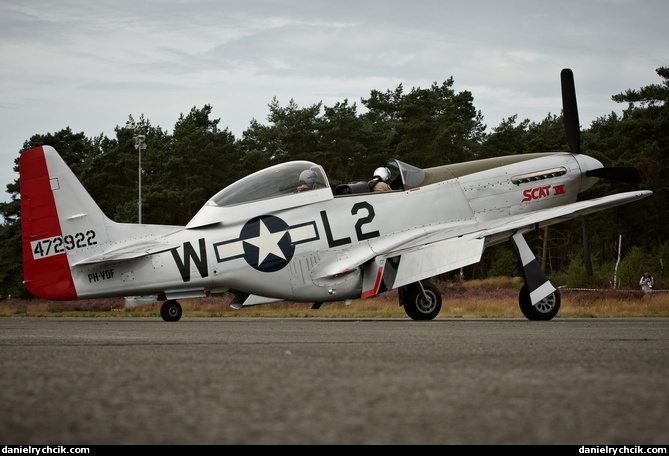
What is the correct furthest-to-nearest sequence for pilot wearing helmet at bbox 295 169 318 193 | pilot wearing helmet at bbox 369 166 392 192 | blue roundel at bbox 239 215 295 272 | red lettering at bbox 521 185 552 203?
red lettering at bbox 521 185 552 203, pilot wearing helmet at bbox 369 166 392 192, pilot wearing helmet at bbox 295 169 318 193, blue roundel at bbox 239 215 295 272

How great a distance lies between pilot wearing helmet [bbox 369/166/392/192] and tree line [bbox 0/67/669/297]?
3629 centimetres

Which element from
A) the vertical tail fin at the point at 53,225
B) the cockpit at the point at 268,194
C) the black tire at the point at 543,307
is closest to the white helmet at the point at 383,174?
the cockpit at the point at 268,194

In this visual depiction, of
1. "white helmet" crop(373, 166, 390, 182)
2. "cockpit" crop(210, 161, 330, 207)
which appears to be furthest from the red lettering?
"cockpit" crop(210, 161, 330, 207)

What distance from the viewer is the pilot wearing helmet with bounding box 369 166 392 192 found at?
15805 millimetres

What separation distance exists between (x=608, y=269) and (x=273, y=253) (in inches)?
1672

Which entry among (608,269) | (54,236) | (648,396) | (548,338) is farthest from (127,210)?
(648,396)

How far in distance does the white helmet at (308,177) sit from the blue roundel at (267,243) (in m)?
0.85

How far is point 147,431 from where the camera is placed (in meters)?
3.13

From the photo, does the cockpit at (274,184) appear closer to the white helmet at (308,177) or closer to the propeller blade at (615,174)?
the white helmet at (308,177)

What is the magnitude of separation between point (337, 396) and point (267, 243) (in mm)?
10898

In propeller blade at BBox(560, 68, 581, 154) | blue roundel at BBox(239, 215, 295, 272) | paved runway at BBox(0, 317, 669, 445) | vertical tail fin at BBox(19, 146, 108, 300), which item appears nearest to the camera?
paved runway at BBox(0, 317, 669, 445)

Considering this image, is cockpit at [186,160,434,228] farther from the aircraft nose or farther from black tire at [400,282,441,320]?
the aircraft nose

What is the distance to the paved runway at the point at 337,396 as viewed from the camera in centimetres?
308

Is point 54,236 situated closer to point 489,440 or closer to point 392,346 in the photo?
point 392,346
